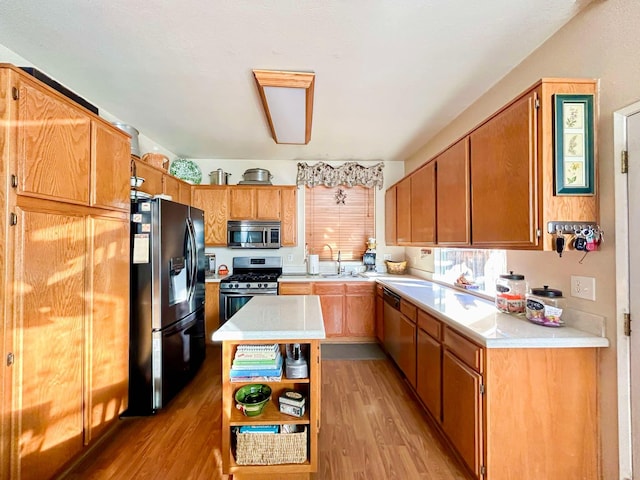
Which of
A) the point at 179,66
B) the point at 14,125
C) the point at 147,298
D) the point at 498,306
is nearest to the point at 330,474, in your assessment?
the point at 498,306

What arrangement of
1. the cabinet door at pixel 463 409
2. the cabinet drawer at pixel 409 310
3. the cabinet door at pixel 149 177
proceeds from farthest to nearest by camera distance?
the cabinet door at pixel 149 177 → the cabinet drawer at pixel 409 310 → the cabinet door at pixel 463 409

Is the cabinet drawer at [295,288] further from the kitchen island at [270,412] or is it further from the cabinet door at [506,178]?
the cabinet door at [506,178]

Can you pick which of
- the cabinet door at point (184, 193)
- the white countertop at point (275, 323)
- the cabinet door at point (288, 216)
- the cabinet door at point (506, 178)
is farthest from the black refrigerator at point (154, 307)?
the cabinet door at point (506, 178)

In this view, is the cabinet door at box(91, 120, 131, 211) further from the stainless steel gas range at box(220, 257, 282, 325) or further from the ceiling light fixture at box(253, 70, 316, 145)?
the stainless steel gas range at box(220, 257, 282, 325)

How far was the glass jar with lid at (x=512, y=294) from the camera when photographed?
5.93ft

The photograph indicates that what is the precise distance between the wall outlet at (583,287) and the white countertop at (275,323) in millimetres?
1396

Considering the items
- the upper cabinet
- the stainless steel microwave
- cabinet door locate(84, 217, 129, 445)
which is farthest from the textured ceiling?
the stainless steel microwave

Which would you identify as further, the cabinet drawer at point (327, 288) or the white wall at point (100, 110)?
the cabinet drawer at point (327, 288)

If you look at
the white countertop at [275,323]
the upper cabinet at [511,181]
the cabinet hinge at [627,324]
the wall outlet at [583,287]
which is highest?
the upper cabinet at [511,181]

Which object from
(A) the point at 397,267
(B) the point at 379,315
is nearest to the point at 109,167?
(B) the point at 379,315

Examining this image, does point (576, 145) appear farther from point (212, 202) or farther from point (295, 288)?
point (212, 202)

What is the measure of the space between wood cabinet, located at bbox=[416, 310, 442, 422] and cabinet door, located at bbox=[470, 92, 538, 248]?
70 cm

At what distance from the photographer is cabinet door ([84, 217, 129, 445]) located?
5.52 ft

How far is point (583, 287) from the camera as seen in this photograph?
146 centimetres
